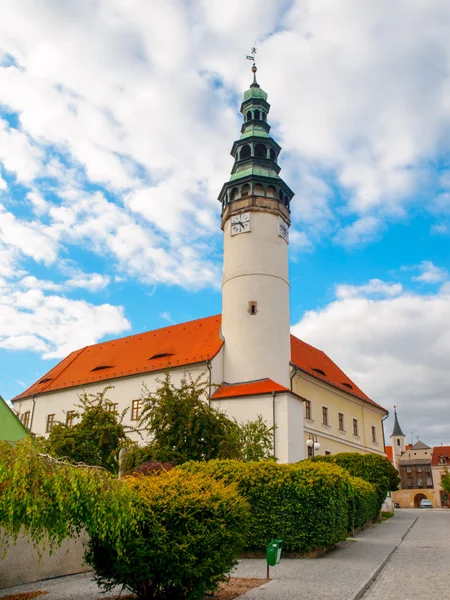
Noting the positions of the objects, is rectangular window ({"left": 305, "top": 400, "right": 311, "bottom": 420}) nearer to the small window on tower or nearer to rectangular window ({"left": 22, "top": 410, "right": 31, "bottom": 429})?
the small window on tower

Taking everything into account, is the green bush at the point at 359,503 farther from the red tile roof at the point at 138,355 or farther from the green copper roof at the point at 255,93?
the green copper roof at the point at 255,93

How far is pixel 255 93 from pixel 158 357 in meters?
22.2

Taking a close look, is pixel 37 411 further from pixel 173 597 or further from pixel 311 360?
pixel 173 597

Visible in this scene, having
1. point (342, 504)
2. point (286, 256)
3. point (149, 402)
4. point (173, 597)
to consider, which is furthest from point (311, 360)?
point (173, 597)

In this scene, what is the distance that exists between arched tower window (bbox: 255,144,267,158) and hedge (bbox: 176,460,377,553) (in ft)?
93.7

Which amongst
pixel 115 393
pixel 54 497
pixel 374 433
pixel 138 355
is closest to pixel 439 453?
pixel 374 433

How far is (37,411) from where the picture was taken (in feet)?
144

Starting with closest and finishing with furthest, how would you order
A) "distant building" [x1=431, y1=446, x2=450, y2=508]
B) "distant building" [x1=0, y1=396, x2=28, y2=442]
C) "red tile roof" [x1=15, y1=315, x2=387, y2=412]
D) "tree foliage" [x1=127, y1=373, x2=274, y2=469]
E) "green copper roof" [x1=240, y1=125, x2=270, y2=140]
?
"distant building" [x1=0, y1=396, x2=28, y2=442] < "tree foliage" [x1=127, y1=373, x2=274, y2=469] < "red tile roof" [x1=15, y1=315, x2=387, y2=412] < "green copper roof" [x1=240, y1=125, x2=270, y2=140] < "distant building" [x1=431, y1=446, x2=450, y2=508]

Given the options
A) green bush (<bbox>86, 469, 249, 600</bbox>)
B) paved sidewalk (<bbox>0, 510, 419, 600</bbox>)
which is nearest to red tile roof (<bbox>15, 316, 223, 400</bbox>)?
paved sidewalk (<bbox>0, 510, 419, 600</bbox>)

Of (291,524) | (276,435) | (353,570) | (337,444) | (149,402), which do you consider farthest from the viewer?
(337,444)

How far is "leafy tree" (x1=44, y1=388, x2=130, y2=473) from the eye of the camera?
976 inches

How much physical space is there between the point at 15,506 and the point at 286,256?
32.8 meters

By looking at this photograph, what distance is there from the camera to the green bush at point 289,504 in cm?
1570

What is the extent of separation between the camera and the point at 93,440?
25484mm
